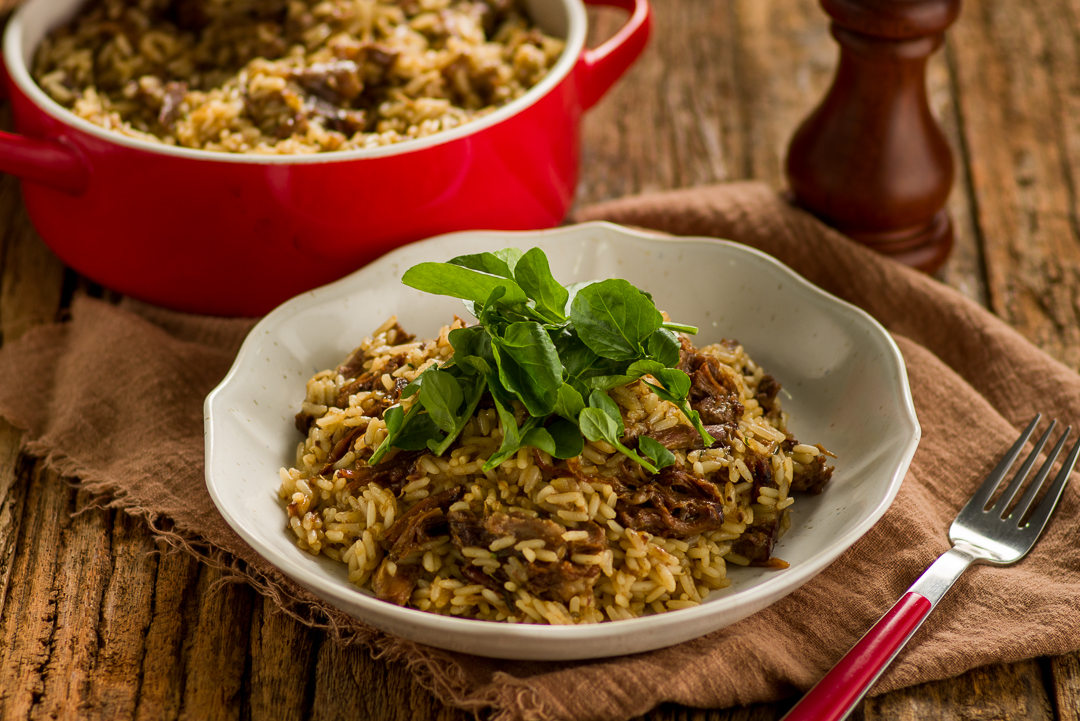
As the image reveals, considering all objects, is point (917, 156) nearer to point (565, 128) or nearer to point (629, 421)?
point (565, 128)

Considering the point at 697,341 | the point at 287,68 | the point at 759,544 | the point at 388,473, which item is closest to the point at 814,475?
the point at 759,544

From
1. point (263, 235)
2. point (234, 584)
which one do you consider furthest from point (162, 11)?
point (234, 584)

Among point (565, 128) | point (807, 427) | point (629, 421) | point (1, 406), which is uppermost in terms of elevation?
point (565, 128)

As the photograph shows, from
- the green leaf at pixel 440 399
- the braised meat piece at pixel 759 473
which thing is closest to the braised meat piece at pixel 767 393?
the braised meat piece at pixel 759 473

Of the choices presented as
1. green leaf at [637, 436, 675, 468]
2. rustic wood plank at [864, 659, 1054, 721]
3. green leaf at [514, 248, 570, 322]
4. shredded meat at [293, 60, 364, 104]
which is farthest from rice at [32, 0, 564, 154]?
rustic wood plank at [864, 659, 1054, 721]

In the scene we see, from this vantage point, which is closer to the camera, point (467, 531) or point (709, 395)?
point (467, 531)

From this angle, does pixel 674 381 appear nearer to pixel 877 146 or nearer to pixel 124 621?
pixel 124 621
